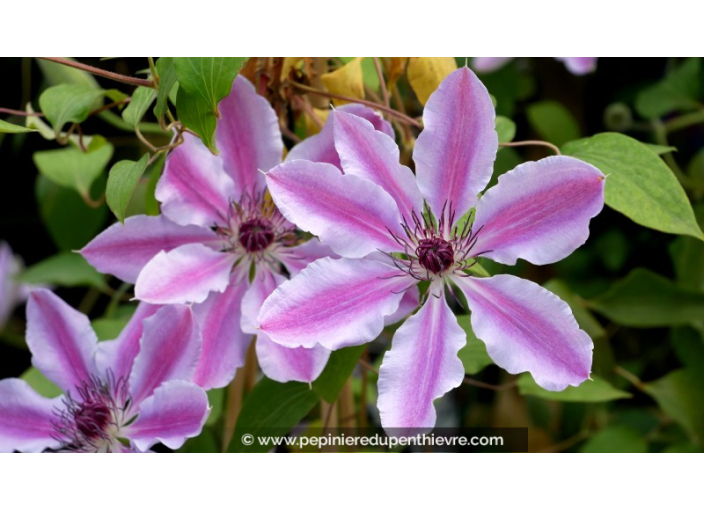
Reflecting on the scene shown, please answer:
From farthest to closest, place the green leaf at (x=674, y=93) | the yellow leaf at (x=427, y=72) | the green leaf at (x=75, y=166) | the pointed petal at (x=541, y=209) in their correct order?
the green leaf at (x=674, y=93)
the green leaf at (x=75, y=166)
the yellow leaf at (x=427, y=72)
the pointed petal at (x=541, y=209)

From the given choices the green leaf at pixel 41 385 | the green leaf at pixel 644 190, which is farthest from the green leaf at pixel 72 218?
the green leaf at pixel 644 190

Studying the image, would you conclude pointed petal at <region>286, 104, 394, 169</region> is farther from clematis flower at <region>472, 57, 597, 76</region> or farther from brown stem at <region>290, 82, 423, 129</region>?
clematis flower at <region>472, 57, 597, 76</region>

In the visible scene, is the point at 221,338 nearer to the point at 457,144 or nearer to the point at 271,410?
the point at 271,410

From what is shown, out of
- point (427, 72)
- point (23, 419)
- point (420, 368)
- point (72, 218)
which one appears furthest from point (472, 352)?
point (72, 218)

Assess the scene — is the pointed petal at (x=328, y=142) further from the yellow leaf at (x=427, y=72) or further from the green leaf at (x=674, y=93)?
the green leaf at (x=674, y=93)
